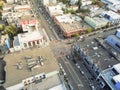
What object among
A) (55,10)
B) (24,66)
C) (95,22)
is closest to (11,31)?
(55,10)

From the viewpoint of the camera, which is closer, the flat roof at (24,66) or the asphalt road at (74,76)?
the flat roof at (24,66)

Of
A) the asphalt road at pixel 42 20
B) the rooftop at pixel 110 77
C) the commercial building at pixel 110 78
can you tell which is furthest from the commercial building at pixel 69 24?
the rooftop at pixel 110 77

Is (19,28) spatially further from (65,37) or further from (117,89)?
(117,89)

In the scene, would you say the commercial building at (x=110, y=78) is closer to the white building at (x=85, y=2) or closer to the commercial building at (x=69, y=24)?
the commercial building at (x=69, y=24)

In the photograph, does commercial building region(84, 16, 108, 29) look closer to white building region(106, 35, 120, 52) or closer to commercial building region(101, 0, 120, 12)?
commercial building region(101, 0, 120, 12)

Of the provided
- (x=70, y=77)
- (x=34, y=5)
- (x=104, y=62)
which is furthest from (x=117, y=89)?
(x=34, y=5)

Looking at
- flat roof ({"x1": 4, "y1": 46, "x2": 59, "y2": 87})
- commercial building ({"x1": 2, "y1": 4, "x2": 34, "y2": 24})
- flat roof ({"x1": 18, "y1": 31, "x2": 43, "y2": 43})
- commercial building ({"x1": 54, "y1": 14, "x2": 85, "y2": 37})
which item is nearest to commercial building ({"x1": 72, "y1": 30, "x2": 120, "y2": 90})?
flat roof ({"x1": 4, "y1": 46, "x2": 59, "y2": 87})

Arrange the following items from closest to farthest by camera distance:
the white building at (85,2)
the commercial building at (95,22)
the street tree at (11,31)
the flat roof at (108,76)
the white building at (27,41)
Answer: the flat roof at (108,76) → the white building at (27,41) → the street tree at (11,31) → the commercial building at (95,22) → the white building at (85,2)
